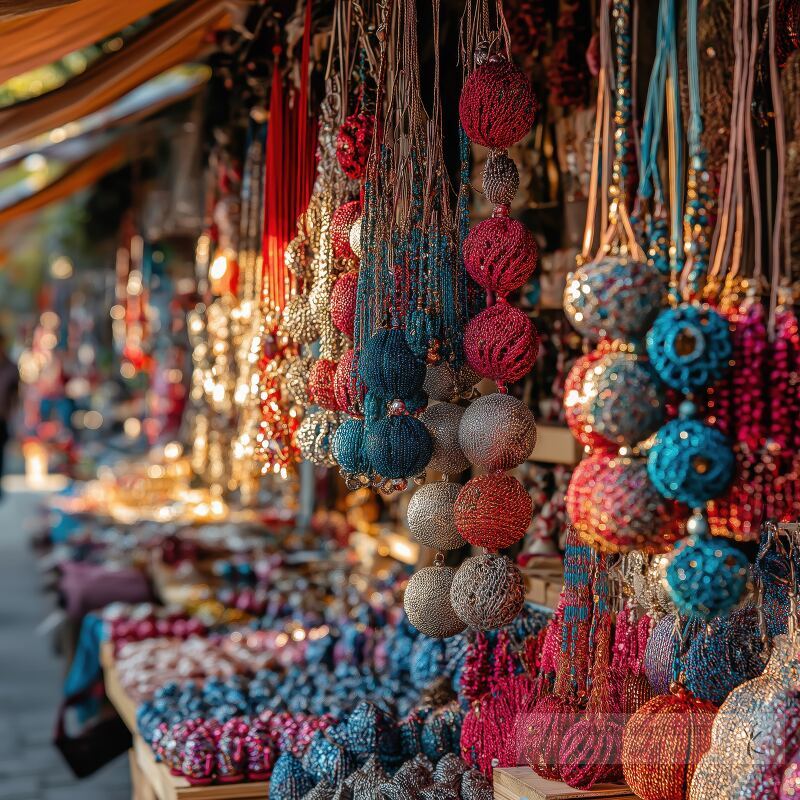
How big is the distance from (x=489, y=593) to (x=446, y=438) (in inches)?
8.8

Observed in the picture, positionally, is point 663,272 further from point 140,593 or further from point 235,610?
point 140,593

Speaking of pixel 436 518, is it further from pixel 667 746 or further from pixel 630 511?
pixel 630 511

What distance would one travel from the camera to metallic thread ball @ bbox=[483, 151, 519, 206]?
1.54 meters

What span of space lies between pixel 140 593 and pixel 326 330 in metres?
2.78

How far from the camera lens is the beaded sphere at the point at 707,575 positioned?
1009 mm

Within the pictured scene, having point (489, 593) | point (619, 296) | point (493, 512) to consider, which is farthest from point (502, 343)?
point (619, 296)

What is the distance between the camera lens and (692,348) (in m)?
1.01

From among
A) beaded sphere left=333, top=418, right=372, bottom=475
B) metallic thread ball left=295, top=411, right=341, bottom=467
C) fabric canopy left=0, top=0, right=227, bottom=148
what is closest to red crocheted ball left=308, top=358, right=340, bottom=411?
metallic thread ball left=295, top=411, right=341, bottom=467

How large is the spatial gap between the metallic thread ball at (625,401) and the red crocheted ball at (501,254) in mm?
464

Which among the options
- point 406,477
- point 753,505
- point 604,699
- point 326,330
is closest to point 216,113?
point 326,330

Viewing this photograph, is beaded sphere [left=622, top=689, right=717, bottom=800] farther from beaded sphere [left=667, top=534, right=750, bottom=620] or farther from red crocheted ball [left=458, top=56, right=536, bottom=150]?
red crocheted ball [left=458, top=56, right=536, bottom=150]

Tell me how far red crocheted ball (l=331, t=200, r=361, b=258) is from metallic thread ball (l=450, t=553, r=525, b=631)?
562 mm

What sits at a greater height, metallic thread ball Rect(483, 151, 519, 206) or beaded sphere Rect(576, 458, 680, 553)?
metallic thread ball Rect(483, 151, 519, 206)

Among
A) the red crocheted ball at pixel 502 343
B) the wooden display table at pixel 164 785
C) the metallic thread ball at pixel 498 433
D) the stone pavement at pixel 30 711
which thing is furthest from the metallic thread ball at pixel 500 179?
the stone pavement at pixel 30 711
